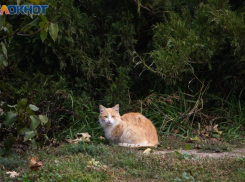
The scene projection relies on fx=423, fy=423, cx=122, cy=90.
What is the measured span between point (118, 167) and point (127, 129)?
195 cm

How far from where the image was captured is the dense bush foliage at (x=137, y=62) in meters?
7.46

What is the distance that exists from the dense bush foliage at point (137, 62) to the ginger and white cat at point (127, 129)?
0.57 metres

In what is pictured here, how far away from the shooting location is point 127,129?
697 centimetres

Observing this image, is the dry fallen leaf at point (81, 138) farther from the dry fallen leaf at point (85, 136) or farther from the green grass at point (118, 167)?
the green grass at point (118, 167)

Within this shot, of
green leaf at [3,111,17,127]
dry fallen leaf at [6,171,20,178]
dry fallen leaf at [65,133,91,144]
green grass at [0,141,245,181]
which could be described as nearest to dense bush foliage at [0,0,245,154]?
dry fallen leaf at [65,133,91,144]

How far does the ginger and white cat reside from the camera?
6.80m

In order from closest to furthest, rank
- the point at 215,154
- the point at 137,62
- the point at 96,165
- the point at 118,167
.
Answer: the point at 96,165, the point at 118,167, the point at 215,154, the point at 137,62

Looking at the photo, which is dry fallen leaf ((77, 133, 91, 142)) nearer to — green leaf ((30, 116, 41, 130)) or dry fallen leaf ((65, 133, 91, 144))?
dry fallen leaf ((65, 133, 91, 144))

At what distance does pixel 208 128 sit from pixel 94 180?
393 centimetres

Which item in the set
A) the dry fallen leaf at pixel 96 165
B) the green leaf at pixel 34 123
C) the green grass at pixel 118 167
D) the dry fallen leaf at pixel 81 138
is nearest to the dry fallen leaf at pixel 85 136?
the dry fallen leaf at pixel 81 138

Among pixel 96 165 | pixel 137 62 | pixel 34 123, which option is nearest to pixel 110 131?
pixel 137 62

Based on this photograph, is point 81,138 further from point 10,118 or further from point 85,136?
point 10,118

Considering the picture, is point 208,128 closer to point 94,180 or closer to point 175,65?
point 175,65

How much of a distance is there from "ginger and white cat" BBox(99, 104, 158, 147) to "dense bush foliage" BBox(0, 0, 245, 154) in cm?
57
